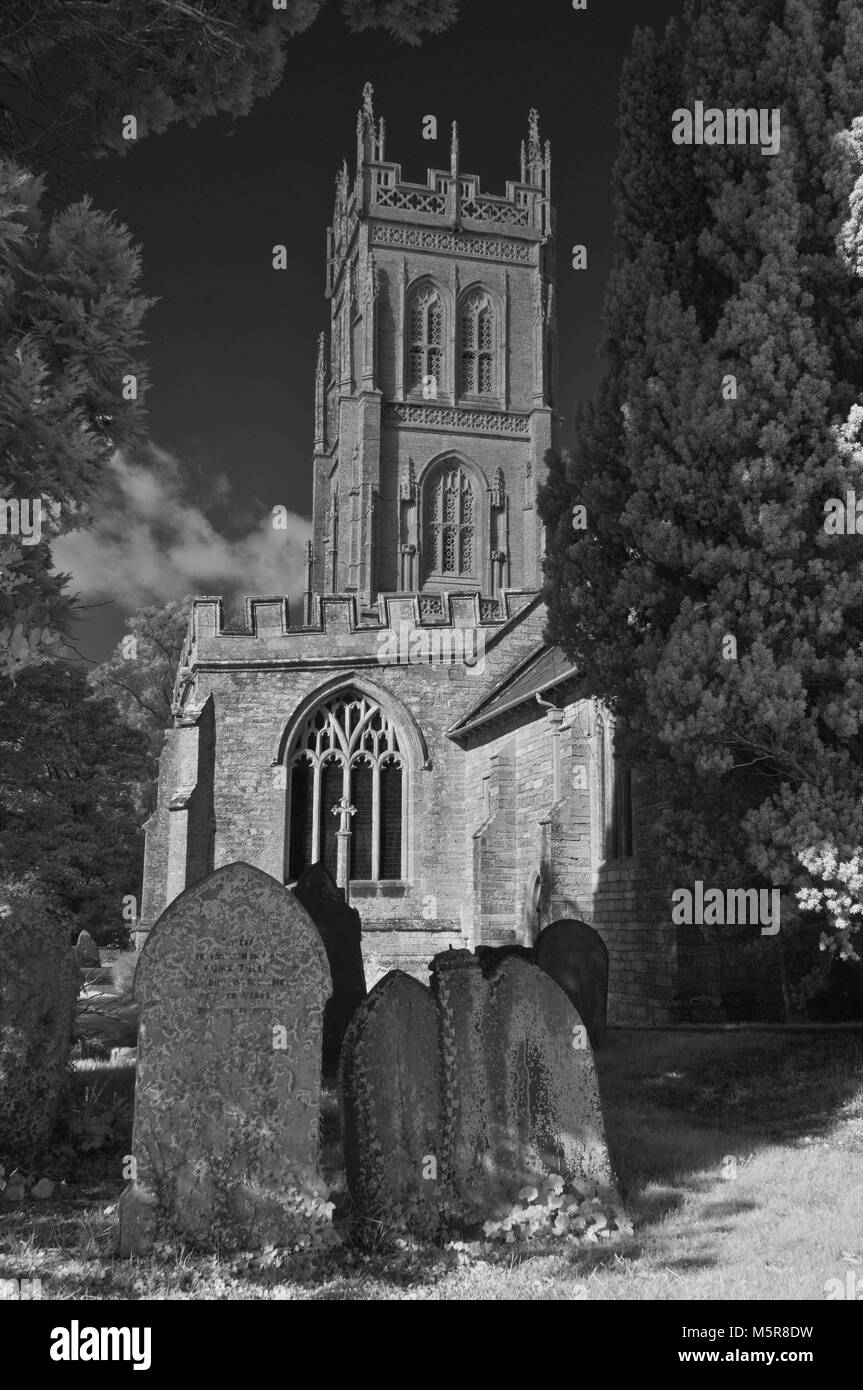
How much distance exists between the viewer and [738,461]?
7.79 meters

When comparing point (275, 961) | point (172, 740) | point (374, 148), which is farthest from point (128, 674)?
point (275, 961)

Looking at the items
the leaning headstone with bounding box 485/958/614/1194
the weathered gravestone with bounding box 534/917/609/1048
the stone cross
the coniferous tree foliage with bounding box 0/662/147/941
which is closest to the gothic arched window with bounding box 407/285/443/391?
the stone cross

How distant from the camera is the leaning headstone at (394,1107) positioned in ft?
16.6

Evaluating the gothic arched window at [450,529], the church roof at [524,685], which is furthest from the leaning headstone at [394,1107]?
the gothic arched window at [450,529]

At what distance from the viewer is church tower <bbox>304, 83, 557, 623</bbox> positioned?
132 ft

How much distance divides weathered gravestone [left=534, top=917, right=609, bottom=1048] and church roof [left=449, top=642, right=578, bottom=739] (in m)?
5.65

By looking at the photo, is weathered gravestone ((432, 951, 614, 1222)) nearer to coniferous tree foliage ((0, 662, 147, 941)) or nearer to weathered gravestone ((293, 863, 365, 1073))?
weathered gravestone ((293, 863, 365, 1073))

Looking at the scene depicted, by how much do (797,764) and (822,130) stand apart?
16.1 feet

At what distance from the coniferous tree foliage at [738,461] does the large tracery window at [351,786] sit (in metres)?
13.1

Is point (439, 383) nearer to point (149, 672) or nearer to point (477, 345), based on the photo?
point (477, 345)

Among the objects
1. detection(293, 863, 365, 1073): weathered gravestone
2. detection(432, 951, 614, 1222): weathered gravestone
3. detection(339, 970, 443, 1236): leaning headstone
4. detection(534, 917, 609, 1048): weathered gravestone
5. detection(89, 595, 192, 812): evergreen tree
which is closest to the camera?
detection(339, 970, 443, 1236): leaning headstone

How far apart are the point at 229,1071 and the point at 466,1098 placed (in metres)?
1.18

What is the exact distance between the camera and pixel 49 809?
17359mm
